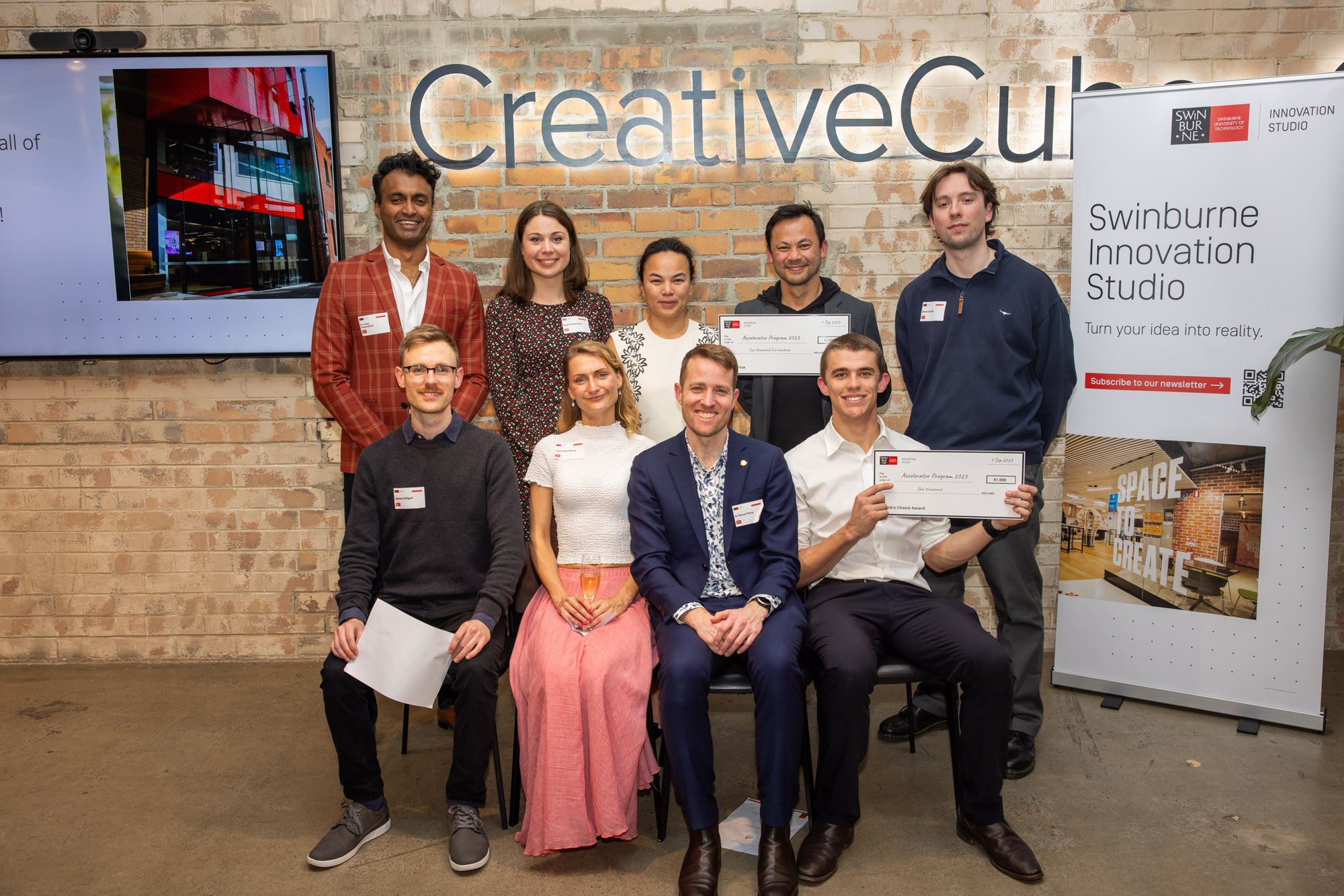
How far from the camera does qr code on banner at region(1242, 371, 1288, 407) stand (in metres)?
3.20

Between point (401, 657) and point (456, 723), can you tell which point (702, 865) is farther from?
point (401, 657)

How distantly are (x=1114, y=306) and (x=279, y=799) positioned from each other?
3.60m

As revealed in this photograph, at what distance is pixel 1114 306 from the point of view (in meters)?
3.39

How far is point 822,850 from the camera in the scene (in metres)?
2.36

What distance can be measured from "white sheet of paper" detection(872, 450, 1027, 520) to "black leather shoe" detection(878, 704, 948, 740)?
1.02 metres

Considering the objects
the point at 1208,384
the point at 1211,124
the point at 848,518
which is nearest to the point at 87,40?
the point at 848,518

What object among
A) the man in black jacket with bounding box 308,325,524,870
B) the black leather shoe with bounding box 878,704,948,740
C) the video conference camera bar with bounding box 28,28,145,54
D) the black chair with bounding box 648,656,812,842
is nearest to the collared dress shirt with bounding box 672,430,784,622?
the black chair with bounding box 648,656,812,842

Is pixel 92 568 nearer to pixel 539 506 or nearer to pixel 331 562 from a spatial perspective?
pixel 331 562

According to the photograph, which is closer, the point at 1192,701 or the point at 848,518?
the point at 848,518

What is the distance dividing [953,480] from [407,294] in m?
2.09

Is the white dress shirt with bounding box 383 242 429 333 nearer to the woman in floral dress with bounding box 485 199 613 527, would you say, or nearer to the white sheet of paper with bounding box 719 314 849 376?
the woman in floral dress with bounding box 485 199 613 527

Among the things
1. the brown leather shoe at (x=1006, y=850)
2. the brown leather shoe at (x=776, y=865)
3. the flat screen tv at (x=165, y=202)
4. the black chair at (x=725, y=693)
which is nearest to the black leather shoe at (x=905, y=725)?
the black chair at (x=725, y=693)

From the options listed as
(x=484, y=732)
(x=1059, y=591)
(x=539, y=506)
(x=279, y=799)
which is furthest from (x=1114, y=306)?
(x=279, y=799)

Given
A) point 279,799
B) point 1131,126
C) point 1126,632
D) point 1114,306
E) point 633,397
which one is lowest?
point 279,799
